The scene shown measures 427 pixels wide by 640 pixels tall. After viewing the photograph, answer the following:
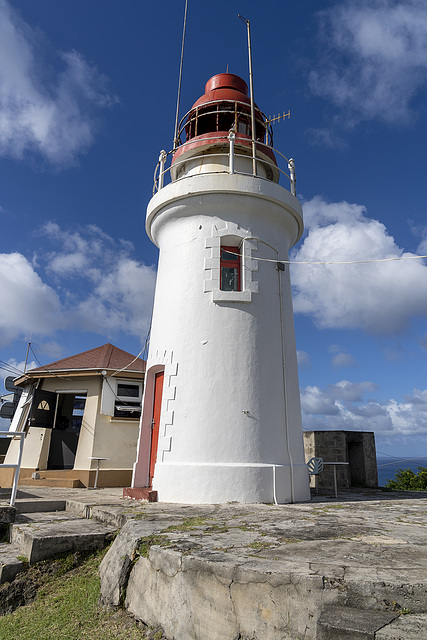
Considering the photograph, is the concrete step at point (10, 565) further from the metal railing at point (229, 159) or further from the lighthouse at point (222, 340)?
the metal railing at point (229, 159)

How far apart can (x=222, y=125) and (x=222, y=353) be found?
5905mm

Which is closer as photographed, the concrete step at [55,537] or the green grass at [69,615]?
the green grass at [69,615]

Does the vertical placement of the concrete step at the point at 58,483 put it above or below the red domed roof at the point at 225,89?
below

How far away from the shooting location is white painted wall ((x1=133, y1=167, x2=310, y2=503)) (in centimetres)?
737

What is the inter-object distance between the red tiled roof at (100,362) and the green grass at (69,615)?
24.7 ft

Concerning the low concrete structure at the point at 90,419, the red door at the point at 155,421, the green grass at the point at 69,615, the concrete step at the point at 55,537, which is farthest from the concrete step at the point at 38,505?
the low concrete structure at the point at 90,419

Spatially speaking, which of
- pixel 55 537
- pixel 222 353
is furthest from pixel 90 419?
pixel 55 537

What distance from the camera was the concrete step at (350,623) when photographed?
2484 millimetres

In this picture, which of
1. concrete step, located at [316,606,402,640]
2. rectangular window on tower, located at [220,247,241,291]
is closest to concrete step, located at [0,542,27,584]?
concrete step, located at [316,606,402,640]

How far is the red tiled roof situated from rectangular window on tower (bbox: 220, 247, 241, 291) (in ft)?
15.3

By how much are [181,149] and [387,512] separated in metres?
Result: 8.39

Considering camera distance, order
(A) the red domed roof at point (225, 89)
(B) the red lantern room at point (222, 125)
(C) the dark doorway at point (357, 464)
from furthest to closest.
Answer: (C) the dark doorway at point (357, 464)
(A) the red domed roof at point (225, 89)
(B) the red lantern room at point (222, 125)

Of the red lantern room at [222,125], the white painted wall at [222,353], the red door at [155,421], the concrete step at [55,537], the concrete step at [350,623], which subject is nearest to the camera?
the concrete step at [350,623]

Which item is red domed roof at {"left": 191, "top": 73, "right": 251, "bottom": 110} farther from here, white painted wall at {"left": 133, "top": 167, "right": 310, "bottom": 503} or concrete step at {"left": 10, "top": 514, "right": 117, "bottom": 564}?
concrete step at {"left": 10, "top": 514, "right": 117, "bottom": 564}
